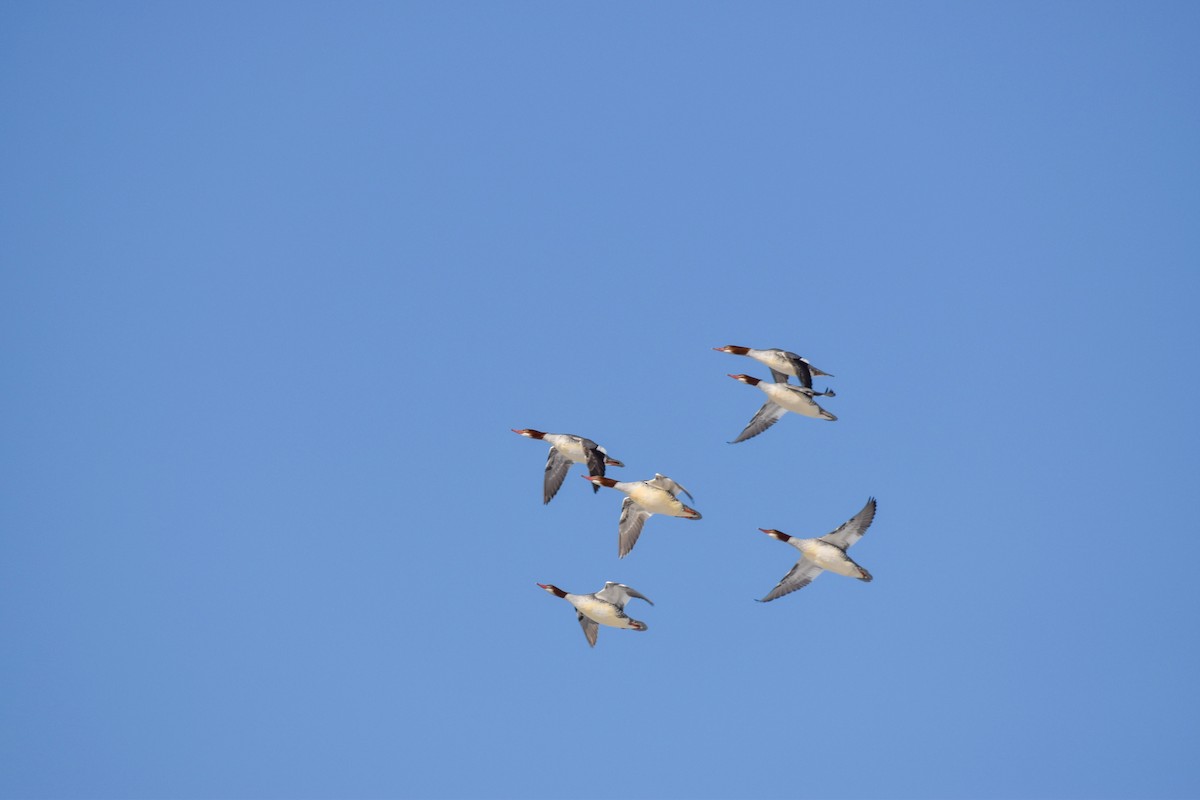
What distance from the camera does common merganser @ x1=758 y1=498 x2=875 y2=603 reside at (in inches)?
1085

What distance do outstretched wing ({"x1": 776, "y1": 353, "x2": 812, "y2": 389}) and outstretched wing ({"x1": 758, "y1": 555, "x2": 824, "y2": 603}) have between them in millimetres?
3368

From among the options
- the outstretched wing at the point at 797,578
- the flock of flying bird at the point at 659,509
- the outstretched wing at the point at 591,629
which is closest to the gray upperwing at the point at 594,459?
the flock of flying bird at the point at 659,509

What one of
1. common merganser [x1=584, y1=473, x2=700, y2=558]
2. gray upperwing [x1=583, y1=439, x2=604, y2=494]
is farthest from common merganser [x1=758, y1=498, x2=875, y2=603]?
gray upperwing [x1=583, y1=439, x2=604, y2=494]

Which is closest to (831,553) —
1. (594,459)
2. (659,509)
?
(659,509)

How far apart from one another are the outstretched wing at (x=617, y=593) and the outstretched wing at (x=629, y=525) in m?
0.59

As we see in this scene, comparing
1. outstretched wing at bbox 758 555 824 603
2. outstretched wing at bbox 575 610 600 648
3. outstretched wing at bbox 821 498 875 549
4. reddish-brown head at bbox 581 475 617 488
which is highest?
reddish-brown head at bbox 581 475 617 488

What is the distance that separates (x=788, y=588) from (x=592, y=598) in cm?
352

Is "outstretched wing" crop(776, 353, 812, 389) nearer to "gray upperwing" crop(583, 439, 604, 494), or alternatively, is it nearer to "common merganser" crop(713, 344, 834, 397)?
"common merganser" crop(713, 344, 834, 397)

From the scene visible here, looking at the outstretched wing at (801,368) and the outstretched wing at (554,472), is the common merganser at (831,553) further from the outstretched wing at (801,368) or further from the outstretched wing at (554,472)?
the outstretched wing at (554,472)

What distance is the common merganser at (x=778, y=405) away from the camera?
29.8 m

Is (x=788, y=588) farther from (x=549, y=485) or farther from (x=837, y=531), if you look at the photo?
(x=549, y=485)

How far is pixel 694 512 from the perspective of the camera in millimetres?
27672

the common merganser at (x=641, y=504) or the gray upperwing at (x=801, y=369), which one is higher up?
the gray upperwing at (x=801, y=369)

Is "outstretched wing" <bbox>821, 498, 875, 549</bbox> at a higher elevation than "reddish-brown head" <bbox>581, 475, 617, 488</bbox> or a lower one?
lower
